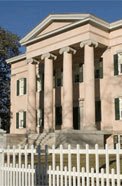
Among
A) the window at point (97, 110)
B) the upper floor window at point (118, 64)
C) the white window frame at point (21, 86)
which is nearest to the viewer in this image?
the upper floor window at point (118, 64)

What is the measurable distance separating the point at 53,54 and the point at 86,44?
174 inches

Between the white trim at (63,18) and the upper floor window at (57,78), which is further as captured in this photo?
the upper floor window at (57,78)

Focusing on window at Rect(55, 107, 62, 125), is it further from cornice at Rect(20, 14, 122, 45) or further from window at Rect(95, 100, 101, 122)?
cornice at Rect(20, 14, 122, 45)

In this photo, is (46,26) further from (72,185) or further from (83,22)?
(72,185)

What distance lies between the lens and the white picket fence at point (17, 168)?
28.0 feet

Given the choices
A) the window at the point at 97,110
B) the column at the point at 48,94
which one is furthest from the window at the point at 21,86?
the window at the point at 97,110

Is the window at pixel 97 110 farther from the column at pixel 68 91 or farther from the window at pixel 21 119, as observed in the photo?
the window at pixel 21 119

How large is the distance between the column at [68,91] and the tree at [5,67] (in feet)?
59.5

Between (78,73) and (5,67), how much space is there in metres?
18.7

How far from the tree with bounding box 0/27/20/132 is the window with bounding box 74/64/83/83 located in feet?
53.6

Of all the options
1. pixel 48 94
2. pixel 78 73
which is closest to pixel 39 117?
pixel 48 94

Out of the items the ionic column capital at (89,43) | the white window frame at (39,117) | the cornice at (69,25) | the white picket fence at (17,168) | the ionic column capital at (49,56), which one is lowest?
the white picket fence at (17,168)

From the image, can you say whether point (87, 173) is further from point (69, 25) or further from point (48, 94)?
point (48, 94)

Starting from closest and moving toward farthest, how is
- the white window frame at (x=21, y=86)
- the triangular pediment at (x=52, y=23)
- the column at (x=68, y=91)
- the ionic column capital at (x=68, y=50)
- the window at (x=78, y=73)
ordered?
the column at (x=68, y=91)
the ionic column capital at (x=68, y=50)
the triangular pediment at (x=52, y=23)
the window at (x=78, y=73)
the white window frame at (x=21, y=86)
